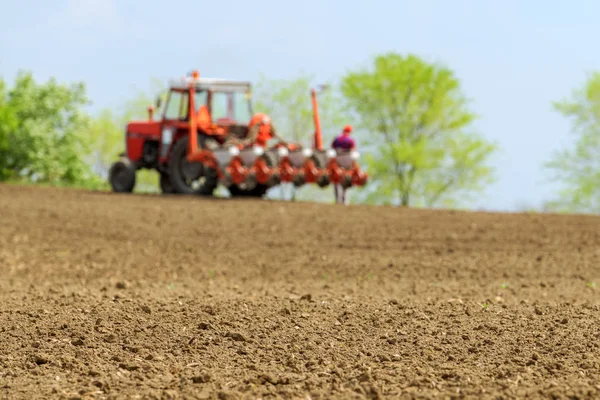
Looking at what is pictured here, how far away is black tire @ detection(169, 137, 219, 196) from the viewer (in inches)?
672

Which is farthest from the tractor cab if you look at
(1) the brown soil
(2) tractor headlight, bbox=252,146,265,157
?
(1) the brown soil

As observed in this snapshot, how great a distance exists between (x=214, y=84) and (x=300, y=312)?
12.2 m

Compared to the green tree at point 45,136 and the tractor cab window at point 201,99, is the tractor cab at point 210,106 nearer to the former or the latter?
the tractor cab window at point 201,99

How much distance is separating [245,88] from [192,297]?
11.3 meters

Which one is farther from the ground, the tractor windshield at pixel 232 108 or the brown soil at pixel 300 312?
the tractor windshield at pixel 232 108

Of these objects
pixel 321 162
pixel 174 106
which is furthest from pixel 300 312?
pixel 174 106

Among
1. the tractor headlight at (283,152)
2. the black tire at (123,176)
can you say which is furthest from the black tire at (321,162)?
the black tire at (123,176)

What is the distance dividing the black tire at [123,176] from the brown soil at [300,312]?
20.0 ft

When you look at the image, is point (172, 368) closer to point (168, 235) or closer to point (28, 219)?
point (168, 235)

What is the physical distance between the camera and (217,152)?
1595 cm

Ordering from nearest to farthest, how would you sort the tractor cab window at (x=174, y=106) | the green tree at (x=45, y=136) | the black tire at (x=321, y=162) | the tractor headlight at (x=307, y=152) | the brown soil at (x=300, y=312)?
1. the brown soil at (x=300, y=312)
2. the tractor headlight at (x=307, y=152)
3. the black tire at (x=321, y=162)
4. the tractor cab window at (x=174, y=106)
5. the green tree at (x=45, y=136)

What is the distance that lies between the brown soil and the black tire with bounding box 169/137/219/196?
4.52 meters

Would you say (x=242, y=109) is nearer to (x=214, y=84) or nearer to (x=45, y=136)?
(x=214, y=84)

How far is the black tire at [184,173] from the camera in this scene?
56.0 feet
